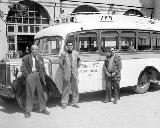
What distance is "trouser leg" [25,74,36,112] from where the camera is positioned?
739 centimetres

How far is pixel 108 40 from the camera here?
9.22m

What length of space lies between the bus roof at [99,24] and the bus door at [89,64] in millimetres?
278

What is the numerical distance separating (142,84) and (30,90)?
451cm

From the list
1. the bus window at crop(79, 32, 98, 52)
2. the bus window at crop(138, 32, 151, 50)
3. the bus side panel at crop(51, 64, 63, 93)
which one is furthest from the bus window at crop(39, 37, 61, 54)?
the bus window at crop(138, 32, 151, 50)

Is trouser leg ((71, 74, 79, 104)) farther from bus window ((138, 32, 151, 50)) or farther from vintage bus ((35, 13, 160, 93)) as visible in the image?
bus window ((138, 32, 151, 50))

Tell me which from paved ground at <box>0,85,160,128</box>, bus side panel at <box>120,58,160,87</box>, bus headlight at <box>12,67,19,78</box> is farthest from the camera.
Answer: bus side panel at <box>120,58,160,87</box>

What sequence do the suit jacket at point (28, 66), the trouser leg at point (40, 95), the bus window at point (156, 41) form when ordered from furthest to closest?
1. the bus window at point (156, 41)
2. the trouser leg at point (40, 95)
3. the suit jacket at point (28, 66)

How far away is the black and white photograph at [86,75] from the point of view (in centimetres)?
723

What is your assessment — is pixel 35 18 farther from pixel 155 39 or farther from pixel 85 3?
pixel 155 39

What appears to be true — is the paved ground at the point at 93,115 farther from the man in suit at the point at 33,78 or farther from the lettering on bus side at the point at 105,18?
the lettering on bus side at the point at 105,18

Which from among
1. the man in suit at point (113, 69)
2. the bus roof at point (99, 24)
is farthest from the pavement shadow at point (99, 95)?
the bus roof at point (99, 24)

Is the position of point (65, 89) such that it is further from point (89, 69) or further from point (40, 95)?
point (89, 69)

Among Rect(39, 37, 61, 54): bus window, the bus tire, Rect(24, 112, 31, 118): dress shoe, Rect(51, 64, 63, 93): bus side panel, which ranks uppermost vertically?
Rect(39, 37, 61, 54): bus window

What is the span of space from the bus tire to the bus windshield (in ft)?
10.7
